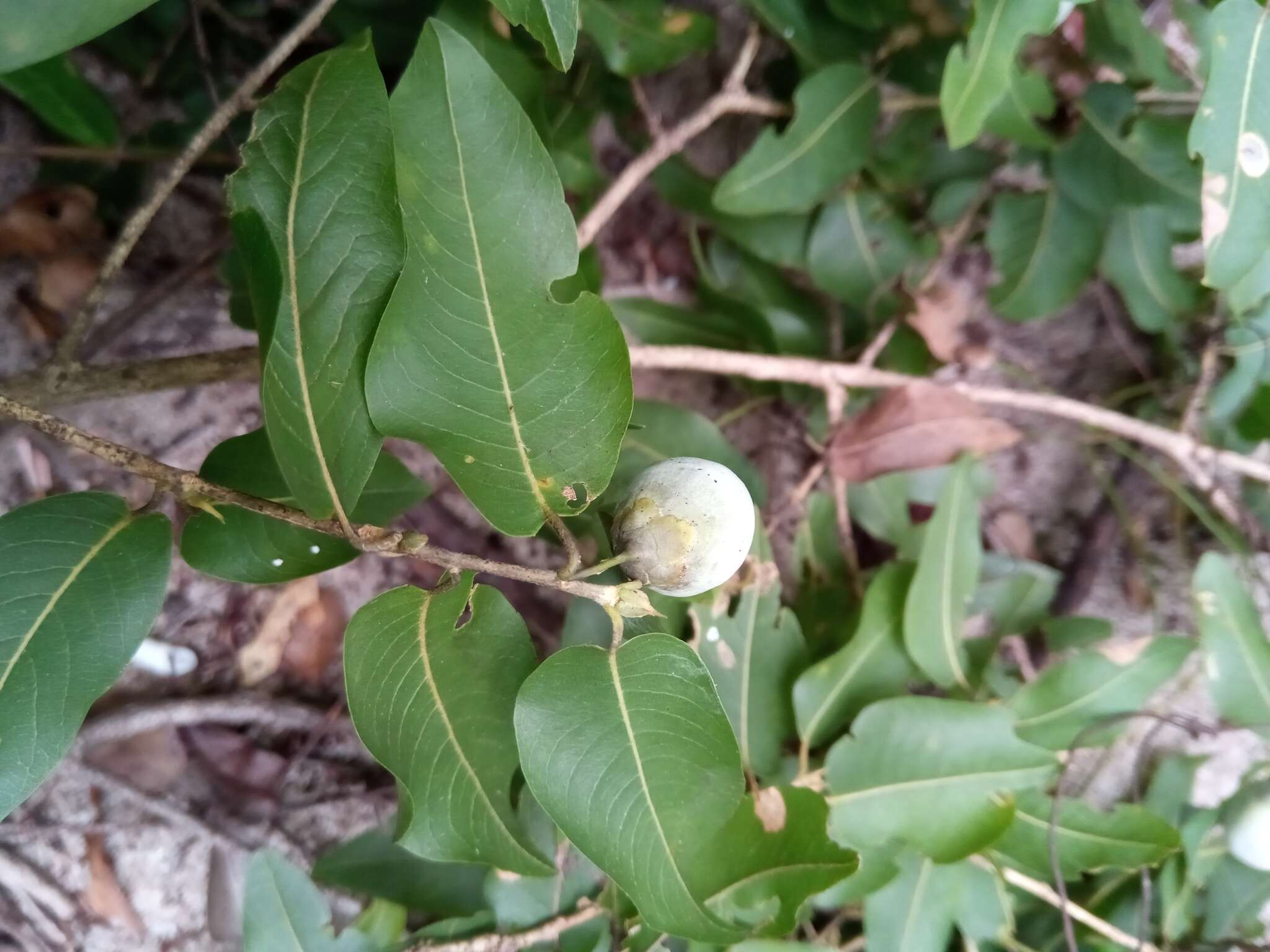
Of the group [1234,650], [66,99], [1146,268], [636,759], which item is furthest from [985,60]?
[66,99]

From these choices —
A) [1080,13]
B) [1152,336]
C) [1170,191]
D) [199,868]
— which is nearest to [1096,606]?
[1152,336]

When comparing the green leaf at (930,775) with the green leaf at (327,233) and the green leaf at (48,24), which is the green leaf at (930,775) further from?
the green leaf at (48,24)

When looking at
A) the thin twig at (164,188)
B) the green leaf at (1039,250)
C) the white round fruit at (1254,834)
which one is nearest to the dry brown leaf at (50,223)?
the thin twig at (164,188)

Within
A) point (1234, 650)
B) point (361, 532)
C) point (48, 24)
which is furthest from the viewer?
point (1234, 650)

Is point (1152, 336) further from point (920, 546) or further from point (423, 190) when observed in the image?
point (423, 190)

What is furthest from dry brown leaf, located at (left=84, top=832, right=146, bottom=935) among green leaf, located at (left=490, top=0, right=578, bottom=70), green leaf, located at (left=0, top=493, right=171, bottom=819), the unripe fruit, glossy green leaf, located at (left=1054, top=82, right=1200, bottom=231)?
glossy green leaf, located at (left=1054, top=82, right=1200, bottom=231)

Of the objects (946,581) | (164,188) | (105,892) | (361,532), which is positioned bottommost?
(105,892)

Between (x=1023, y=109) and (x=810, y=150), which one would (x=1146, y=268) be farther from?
(x=810, y=150)
